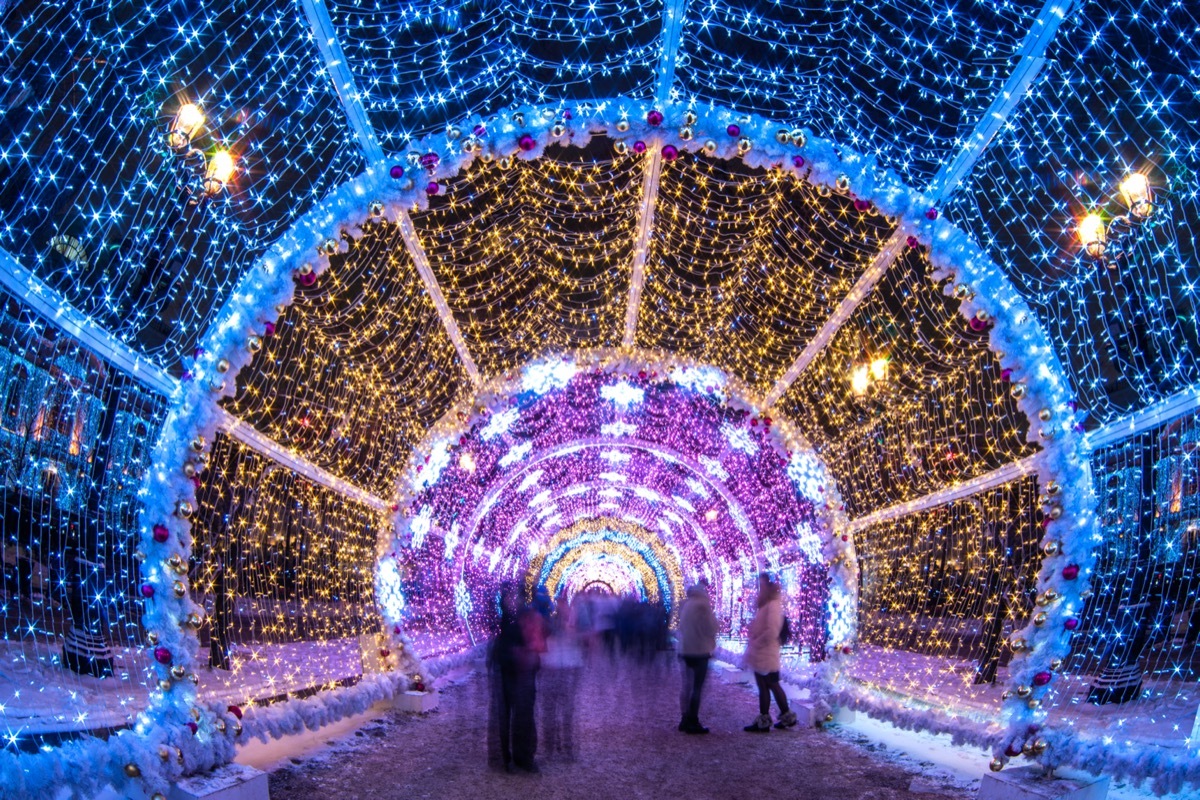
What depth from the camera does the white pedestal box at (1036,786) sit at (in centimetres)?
547

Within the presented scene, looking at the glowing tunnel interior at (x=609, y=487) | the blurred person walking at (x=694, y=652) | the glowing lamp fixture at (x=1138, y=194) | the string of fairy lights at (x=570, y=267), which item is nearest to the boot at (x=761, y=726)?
the blurred person walking at (x=694, y=652)

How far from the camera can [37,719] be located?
19.0ft

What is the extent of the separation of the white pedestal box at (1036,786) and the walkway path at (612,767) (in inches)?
18.5

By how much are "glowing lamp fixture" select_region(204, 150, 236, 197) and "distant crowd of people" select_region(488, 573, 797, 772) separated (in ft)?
11.8

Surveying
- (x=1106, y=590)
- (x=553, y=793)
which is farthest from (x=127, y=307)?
(x=1106, y=590)

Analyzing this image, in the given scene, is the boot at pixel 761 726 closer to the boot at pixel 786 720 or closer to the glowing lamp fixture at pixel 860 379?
the boot at pixel 786 720

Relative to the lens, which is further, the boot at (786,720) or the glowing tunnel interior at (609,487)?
the glowing tunnel interior at (609,487)

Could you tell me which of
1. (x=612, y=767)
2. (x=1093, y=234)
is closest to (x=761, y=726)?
(x=612, y=767)

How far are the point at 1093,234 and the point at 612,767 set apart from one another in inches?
212

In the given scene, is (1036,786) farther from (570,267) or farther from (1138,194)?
(570,267)

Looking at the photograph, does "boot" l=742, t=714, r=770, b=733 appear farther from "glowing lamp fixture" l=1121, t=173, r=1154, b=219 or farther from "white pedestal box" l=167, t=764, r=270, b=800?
"glowing lamp fixture" l=1121, t=173, r=1154, b=219

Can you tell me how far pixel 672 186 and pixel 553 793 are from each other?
483cm

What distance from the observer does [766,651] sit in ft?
30.4

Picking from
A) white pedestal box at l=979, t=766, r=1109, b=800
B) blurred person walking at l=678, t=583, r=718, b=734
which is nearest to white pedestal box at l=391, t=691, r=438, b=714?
blurred person walking at l=678, t=583, r=718, b=734
